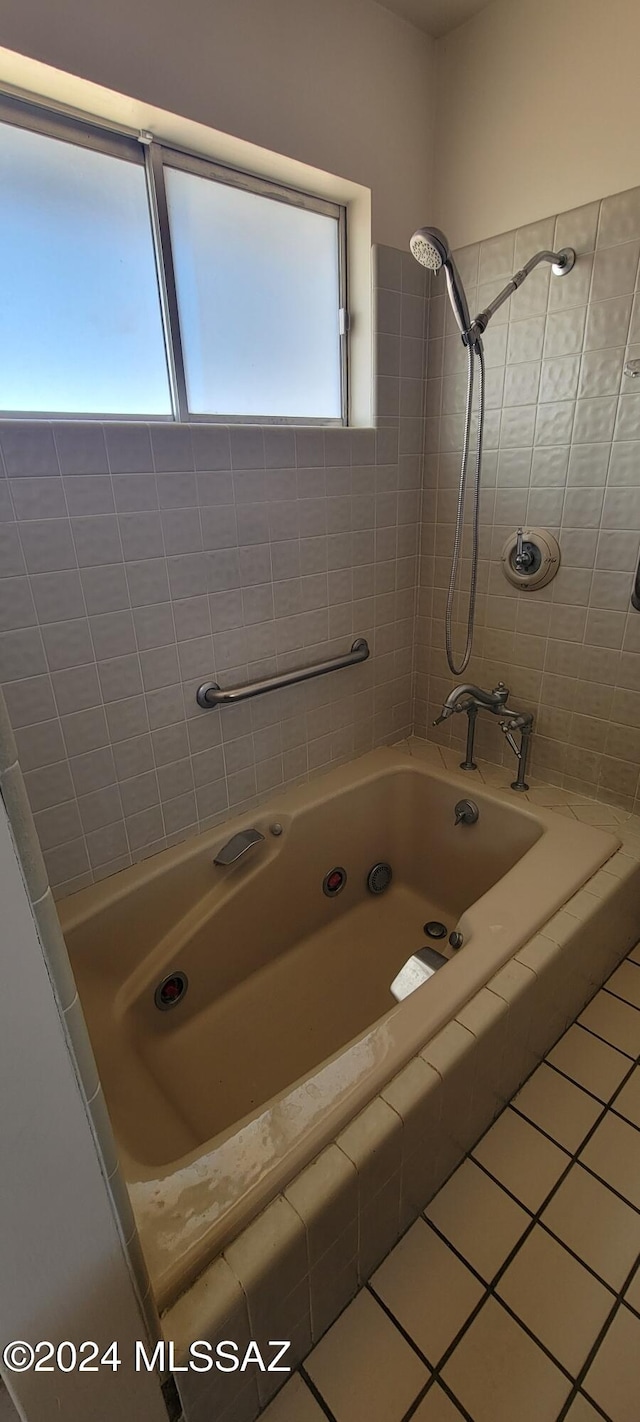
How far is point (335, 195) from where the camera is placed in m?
1.44

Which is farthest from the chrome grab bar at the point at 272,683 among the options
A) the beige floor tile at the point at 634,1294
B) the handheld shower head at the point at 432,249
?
the beige floor tile at the point at 634,1294

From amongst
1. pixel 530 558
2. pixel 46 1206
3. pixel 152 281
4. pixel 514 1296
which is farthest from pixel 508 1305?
pixel 152 281

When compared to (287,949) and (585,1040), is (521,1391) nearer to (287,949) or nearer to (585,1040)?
(585,1040)

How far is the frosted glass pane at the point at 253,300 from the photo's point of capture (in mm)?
1265

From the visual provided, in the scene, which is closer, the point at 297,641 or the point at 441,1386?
the point at 441,1386

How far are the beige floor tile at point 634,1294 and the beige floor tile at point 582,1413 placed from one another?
147 mm

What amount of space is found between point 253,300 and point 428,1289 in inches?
78.3

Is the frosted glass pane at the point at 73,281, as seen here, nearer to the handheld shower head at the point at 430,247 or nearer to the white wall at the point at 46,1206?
the handheld shower head at the point at 430,247

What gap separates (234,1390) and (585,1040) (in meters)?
0.88

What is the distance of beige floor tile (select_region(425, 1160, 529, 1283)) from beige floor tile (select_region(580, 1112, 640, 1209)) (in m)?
0.17

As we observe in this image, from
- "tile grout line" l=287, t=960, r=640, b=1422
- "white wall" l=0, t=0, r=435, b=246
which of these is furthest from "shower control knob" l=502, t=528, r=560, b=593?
"tile grout line" l=287, t=960, r=640, b=1422

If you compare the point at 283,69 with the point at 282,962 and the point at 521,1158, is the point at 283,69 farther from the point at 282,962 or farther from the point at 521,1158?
the point at 521,1158

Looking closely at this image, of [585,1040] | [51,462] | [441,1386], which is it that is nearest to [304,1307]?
[441,1386]

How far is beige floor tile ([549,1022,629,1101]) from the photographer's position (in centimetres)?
116
